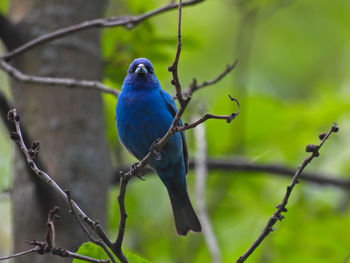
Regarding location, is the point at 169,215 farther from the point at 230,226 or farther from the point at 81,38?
the point at 81,38

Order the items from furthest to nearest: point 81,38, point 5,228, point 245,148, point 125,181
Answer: point 5,228, point 245,148, point 81,38, point 125,181

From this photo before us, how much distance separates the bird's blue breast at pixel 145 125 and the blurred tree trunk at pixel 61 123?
0.76 feet

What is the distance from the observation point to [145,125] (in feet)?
14.1

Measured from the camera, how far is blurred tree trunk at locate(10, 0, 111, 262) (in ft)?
13.1

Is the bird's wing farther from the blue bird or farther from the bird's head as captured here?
the bird's head

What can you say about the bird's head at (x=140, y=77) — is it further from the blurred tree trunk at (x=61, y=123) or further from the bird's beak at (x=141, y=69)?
the blurred tree trunk at (x=61, y=123)

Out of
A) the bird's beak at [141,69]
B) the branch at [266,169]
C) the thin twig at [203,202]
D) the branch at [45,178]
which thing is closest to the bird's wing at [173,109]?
the thin twig at [203,202]

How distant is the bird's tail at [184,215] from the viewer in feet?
14.1

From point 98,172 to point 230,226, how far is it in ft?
5.59

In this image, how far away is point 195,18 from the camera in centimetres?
813

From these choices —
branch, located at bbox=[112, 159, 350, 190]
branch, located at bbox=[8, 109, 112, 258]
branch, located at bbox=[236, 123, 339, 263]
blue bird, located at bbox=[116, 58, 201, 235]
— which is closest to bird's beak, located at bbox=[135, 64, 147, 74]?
blue bird, located at bbox=[116, 58, 201, 235]

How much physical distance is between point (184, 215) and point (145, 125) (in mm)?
737

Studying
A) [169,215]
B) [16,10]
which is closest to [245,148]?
[169,215]

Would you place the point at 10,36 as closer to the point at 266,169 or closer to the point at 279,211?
the point at 266,169
